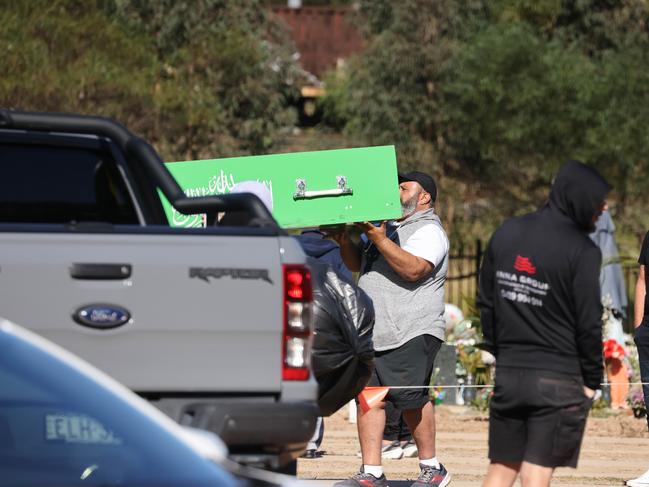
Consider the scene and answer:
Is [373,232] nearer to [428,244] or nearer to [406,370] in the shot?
[428,244]

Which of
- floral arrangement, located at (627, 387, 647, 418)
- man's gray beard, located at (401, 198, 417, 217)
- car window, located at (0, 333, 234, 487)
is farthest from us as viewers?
floral arrangement, located at (627, 387, 647, 418)

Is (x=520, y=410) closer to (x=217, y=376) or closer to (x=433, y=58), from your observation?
(x=217, y=376)

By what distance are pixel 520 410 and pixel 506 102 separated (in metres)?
18.0

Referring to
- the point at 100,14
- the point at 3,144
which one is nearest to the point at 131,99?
the point at 100,14

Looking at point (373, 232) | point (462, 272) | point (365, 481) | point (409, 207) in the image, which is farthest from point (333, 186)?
point (462, 272)

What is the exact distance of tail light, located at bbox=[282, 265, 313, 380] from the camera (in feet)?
20.7

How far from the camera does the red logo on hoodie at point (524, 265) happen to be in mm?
6770

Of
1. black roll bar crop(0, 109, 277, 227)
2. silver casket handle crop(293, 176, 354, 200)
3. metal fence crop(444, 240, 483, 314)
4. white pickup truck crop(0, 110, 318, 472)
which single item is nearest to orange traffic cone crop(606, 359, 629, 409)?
metal fence crop(444, 240, 483, 314)

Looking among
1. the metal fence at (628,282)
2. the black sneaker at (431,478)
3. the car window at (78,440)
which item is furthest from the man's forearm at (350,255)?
the metal fence at (628,282)

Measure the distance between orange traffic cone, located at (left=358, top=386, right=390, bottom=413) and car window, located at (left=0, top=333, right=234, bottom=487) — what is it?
3.85 metres

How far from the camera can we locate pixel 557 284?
22.1 ft

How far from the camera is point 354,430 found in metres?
13.4

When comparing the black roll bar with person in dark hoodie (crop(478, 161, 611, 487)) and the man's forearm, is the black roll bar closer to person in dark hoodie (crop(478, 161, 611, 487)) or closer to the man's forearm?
person in dark hoodie (crop(478, 161, 611, 487))

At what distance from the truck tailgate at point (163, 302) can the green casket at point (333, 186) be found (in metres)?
2.88
